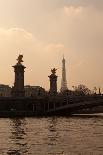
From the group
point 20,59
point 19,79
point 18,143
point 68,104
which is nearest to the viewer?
point 18,143

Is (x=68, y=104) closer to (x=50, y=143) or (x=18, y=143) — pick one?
(x=50, y=143)

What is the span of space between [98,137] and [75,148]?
771 centimetres

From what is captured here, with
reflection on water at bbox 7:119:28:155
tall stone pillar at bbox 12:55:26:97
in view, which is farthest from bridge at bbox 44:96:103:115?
reflection on water at bbox 7:119:28:155

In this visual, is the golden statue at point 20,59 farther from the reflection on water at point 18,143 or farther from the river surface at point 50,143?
the river surface at point 50,143

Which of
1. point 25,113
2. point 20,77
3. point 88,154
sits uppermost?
point 20,77

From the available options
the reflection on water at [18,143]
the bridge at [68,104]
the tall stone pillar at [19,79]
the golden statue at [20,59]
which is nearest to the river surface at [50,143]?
the reflection on water at [18,143]

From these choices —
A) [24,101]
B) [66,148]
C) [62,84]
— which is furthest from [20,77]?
[62,84]

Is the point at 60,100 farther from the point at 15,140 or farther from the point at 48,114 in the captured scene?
the point at 15,140

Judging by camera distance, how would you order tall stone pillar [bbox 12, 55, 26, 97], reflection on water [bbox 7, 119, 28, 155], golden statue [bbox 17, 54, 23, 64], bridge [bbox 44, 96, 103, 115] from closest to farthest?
reflection on water [bbox 7, 119, 28, 155]
bridge [bbox 44, 96, 103, 115]
tall stone pillar [bbox 12, 55, 26, 97]
golden statue [bbox 17, 54, 23, 64]

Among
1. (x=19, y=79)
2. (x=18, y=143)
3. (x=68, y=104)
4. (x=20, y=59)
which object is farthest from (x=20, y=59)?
(x=18, y=143)

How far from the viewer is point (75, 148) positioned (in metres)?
31.9

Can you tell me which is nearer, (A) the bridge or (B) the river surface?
(B) the river surface

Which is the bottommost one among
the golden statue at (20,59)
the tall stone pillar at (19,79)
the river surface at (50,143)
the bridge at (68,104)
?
the river surface at (50,143)

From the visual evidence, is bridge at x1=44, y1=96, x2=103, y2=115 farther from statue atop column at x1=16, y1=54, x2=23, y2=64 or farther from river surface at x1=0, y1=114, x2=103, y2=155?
river surface at x1=0, y1=114, x2=103, y2=155
